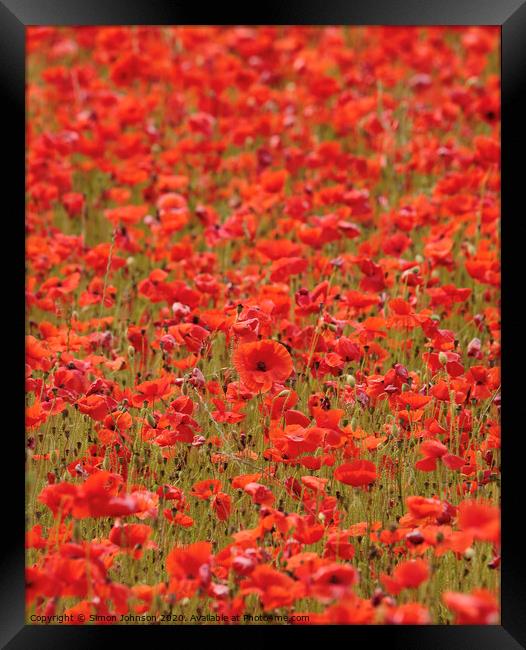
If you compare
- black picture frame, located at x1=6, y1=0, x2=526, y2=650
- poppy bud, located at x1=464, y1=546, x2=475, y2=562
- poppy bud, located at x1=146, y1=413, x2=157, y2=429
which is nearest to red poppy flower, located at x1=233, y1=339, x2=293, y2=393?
poppy bud, located at x1=146, y1=413, x2=157, y2=429

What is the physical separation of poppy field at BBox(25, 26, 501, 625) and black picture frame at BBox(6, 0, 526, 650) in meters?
0.06

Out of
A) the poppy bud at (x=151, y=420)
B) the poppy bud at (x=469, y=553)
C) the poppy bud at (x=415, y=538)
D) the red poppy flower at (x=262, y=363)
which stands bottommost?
the poppy bud at (x=469, y=553)

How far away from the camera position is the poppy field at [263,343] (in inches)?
117

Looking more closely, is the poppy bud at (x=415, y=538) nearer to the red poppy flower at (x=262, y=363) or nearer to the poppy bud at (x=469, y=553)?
the poppy bud at (x=469, y=553)

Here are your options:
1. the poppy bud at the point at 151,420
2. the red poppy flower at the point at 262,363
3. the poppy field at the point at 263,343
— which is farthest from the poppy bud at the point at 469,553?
the poppy bud at the point at 151,420

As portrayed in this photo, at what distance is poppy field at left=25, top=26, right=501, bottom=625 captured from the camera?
2.98m

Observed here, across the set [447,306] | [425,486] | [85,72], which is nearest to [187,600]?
[425,486]
